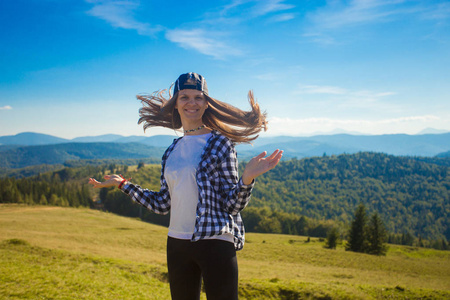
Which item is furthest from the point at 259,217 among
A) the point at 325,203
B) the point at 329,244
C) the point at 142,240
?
the point at 325,203

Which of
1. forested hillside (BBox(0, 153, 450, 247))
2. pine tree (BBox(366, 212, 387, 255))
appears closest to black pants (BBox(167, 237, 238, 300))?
pine tree (BBox(366, 212, 387, 255))

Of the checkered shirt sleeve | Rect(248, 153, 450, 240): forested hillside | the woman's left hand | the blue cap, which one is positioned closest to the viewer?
the woman's left hand

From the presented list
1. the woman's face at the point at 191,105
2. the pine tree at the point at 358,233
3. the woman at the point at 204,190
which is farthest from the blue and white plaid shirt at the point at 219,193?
the pine tree at the point at 358,233

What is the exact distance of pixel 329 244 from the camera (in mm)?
57375

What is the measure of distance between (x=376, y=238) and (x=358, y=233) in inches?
136

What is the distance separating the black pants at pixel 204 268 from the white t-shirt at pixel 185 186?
0.11m

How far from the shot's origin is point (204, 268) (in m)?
2.54

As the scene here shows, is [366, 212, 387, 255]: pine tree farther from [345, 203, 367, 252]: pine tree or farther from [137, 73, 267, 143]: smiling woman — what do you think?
[137, 73, 267, 143]: smiling woman

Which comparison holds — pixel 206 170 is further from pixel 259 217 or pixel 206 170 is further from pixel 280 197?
pixel 280 197

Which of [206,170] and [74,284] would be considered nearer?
[206,170]

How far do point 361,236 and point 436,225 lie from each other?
5283 inches

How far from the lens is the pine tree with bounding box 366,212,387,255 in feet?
169

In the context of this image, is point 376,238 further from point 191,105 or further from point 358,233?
point 191,105

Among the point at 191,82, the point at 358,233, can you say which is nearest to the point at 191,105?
the point at 191,82
